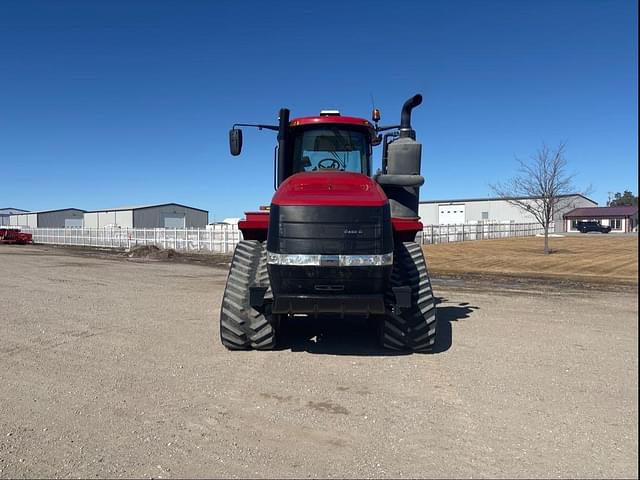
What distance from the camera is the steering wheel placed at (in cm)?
671

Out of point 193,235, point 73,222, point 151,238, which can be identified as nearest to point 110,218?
point 73,222

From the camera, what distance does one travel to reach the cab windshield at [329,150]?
22.0 feet

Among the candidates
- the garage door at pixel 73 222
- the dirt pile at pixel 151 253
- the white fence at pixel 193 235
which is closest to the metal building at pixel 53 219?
the garage door at pixel 73 222

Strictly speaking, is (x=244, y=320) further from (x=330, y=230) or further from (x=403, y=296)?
(x=403, y=296)

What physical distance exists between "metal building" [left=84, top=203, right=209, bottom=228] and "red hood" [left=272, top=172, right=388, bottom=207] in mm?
57486

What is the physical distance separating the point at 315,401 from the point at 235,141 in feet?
12.3

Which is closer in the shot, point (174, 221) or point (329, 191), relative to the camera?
point (329, 191)

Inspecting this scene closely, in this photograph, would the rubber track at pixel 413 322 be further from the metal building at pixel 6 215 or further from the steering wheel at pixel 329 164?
the metal building at pixel 6 215

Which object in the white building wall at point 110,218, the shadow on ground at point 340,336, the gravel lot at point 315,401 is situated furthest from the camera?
the white building wall at point 110,218

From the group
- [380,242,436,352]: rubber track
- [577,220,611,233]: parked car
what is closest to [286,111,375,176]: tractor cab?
[380,242,436,352]: rubber track

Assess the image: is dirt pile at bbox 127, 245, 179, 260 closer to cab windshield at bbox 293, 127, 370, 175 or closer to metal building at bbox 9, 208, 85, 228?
cab windshield at bbox 293, 127, 370, 175

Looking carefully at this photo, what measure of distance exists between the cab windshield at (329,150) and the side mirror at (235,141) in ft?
2.47

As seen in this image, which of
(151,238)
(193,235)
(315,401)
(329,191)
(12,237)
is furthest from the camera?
(12,237)

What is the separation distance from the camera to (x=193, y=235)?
31922 mm
